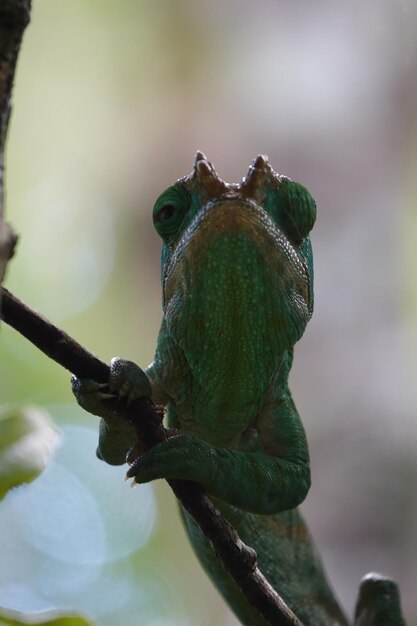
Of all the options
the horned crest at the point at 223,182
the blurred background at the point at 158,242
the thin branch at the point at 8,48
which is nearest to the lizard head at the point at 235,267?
the horned crest at the point at 223,182

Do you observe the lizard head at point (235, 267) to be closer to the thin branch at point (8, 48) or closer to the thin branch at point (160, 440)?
the thin branch at point (160, 440)

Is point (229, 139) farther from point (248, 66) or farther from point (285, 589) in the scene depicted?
point (285, 589)

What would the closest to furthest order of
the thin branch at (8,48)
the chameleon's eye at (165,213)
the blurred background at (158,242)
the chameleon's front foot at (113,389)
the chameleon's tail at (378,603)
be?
the thin branch at (8,48) → the chameleon's front foot at (113,389) → the chameleon's eye at (165,213) → the chameleon's tail at (378,603) → the blurred background at (158,242)

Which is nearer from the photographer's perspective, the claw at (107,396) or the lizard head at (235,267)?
the claw at (107,396)

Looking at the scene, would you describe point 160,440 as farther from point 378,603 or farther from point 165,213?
point 378,603

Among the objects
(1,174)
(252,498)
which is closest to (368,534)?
(252,498)
